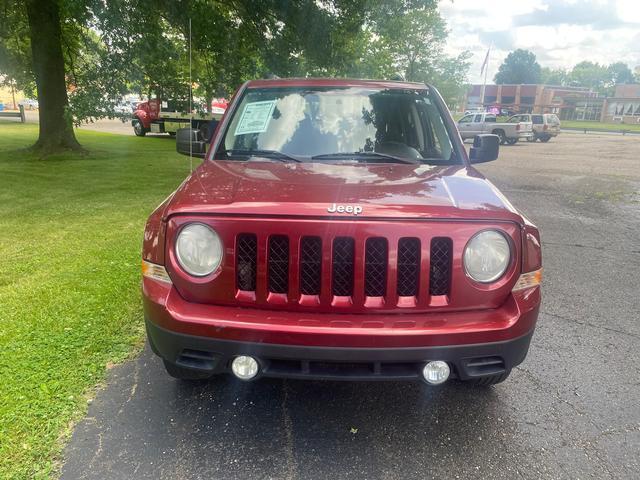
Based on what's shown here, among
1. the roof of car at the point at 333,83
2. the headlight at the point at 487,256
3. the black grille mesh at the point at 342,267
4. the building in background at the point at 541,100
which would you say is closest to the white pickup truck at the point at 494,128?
the roof of car at the point at 333,83

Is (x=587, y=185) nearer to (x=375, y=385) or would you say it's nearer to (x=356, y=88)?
(x=356, y=88)

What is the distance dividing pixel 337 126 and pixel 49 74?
1190cm

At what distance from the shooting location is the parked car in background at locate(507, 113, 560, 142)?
28266mm

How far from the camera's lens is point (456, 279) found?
216 centimetres

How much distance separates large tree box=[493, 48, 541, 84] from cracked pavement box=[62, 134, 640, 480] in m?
124

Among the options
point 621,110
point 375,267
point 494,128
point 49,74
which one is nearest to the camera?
point 375,267

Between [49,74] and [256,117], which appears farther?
[49,74]

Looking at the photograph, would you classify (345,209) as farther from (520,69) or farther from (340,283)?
(520,69)

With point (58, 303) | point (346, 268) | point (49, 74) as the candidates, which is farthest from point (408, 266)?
point (49, 74)

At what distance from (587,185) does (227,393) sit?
445 inches

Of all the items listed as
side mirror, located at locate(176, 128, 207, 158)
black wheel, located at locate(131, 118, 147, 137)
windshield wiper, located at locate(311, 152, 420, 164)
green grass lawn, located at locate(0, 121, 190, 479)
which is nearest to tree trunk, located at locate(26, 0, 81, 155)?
green grass lawn, located at locate(0, 121, 190, 479)

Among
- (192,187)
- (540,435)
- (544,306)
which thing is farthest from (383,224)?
→ (544,306)

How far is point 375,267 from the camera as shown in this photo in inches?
86.1

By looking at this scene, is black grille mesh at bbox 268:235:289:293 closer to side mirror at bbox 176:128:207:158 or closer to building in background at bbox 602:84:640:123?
side mirror at bbox 176:128:207:158
